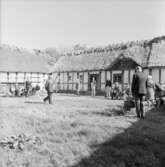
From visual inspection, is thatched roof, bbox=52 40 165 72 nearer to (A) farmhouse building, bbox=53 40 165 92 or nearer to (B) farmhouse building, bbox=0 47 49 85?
(A) farmhouse building, bbox=53 40 165 92

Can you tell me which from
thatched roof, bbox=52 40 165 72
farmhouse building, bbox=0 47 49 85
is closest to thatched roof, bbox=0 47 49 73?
farmhouse building, bbox=0 47 49 85

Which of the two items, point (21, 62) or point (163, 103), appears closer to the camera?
point (163, 103)

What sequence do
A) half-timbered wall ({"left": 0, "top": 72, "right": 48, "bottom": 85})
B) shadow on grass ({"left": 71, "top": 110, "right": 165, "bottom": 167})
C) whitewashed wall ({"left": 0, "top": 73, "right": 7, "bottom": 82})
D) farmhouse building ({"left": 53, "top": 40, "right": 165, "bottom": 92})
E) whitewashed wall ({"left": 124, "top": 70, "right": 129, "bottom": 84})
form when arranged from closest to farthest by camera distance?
shadow on grass ({"left": 71, "top": 110, "right": 165, "bottom": 167}) < farmhouse building ({"left": 53, "top": 40, "right": 165, "bottom": 92}) < whitewashed wall ({"left": 124, "top": 70, "right": 129, "bottom": 84}) < whitewashed wall ({"left": 0, "top": 73, "right": 7, "bottom": 82}) < half-timbered wall ({"left": 0, "top": 72, "right": 48, "bottom": 85})

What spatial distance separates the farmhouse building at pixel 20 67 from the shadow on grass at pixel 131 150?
27.1 metres

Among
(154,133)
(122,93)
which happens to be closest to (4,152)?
(154,133)

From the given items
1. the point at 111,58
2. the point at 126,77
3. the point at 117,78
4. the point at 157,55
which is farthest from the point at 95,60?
the point at 157,55

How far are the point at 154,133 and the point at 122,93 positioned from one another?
1351 centimetres

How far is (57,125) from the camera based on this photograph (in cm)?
841

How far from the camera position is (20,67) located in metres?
34.2

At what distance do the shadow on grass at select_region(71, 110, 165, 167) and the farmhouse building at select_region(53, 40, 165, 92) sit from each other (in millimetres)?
15152

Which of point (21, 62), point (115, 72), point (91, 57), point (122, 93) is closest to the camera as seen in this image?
point (122, 93)

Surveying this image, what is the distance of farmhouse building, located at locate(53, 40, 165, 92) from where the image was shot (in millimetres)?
24072

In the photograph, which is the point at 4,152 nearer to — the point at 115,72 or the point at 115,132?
the point at 115,132

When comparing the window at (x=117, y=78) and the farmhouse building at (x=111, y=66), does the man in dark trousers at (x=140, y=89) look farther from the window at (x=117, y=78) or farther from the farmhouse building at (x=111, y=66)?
the window at (x=117, y=78)
